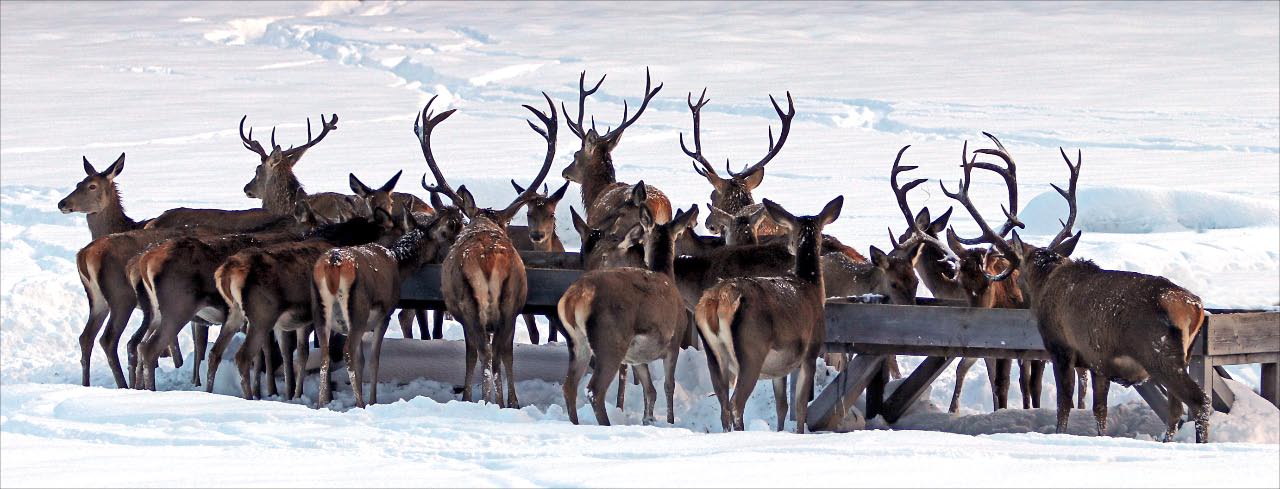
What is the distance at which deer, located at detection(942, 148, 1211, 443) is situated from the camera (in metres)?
7.91

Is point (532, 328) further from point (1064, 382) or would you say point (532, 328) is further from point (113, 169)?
point (1064, 382)

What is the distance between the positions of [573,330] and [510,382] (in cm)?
108

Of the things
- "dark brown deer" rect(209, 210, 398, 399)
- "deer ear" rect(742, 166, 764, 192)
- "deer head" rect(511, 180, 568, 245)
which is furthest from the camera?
"deer ear" rect(742, 166, 764, 192)

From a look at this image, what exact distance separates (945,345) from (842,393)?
2.31ft

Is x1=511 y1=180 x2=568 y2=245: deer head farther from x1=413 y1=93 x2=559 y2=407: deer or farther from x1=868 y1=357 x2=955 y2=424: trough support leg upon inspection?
x1=868 y1=357 x2=955 y2=424: trough support leg

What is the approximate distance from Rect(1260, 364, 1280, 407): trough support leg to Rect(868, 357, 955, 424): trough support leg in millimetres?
1698

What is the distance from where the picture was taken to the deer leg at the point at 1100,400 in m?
8.46

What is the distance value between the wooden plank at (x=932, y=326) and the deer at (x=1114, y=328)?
18 cm

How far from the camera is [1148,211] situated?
17375 millimetres

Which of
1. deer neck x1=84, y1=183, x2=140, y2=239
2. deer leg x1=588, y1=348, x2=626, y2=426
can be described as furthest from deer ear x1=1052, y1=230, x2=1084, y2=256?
deer neck x1=84, y1=183, x2=140, y2=239

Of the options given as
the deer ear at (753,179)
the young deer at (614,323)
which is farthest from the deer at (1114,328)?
the deer ear at (753,179)

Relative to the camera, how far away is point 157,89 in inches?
1377

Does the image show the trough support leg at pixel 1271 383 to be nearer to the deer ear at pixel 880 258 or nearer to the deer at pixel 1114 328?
the deer at pixel 1114 328

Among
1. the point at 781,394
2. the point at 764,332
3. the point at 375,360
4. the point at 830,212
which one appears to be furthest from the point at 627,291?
the point at 375,360
